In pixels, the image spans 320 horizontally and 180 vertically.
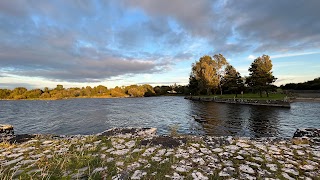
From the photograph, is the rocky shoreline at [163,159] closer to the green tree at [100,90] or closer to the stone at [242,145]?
the stone at [242,145]

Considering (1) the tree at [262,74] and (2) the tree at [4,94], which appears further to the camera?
(2) the tree at [4,94]

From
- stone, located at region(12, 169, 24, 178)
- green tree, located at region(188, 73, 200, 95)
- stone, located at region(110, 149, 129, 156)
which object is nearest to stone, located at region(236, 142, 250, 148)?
stone, located at region(110, 149, 129, 156)

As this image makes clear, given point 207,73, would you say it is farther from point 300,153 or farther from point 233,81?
point 300,153

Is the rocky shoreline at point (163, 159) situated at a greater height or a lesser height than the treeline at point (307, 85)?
lesser

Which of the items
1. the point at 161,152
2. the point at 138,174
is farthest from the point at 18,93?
the point at 138,174

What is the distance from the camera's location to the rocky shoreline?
12.0 feet

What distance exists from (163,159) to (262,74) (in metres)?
42.5

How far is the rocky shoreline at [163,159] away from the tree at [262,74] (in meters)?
38.5

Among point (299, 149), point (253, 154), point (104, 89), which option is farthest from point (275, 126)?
A: point (104, 89)

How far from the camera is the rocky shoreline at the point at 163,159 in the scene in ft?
Answer: 12.0

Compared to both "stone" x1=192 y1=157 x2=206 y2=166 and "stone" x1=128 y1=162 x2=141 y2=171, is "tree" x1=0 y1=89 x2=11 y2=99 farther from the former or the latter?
"stone" x1=192 y1=157 x2=206 y2=166

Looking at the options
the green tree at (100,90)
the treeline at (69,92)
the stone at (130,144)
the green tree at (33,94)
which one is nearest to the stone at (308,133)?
the stone at (130,144)

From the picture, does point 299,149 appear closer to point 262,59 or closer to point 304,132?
point 304,132

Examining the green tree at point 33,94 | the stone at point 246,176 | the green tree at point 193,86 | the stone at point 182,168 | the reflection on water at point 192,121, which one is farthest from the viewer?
the green tree at point 33,94
